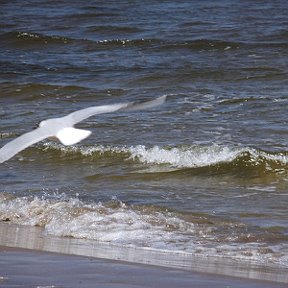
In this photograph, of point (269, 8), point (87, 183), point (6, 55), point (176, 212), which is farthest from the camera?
point (269, 8)

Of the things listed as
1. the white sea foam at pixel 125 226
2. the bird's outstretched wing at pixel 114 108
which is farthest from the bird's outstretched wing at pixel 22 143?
the white sea foam at pixel 125 226

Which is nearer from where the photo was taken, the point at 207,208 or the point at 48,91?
the point at 207,208

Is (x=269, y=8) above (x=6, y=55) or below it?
above

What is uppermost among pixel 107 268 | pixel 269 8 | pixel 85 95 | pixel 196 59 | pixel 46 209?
pixel 269 8

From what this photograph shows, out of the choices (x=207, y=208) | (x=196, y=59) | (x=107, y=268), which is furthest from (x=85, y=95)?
(x=107, y=268)

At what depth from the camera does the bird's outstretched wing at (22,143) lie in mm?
5516

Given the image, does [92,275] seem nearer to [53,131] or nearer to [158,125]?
[53,131]

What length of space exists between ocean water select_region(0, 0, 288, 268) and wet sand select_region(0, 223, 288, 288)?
452 mm

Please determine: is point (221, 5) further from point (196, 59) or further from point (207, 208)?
point (207, 208)

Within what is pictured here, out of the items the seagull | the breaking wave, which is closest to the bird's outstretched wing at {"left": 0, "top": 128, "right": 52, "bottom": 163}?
the seagull

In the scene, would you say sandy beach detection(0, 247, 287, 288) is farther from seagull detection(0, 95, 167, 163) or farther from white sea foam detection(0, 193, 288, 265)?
white sea foam detection(0, 193, 288, 265)

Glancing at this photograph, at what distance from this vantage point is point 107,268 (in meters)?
5.07

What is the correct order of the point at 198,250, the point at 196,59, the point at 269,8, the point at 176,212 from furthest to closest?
1. the point at 269,8
2. the point at 196,59
3. the point at 176,212
4. the point at 198,250

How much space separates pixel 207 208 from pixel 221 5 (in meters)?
14.0
